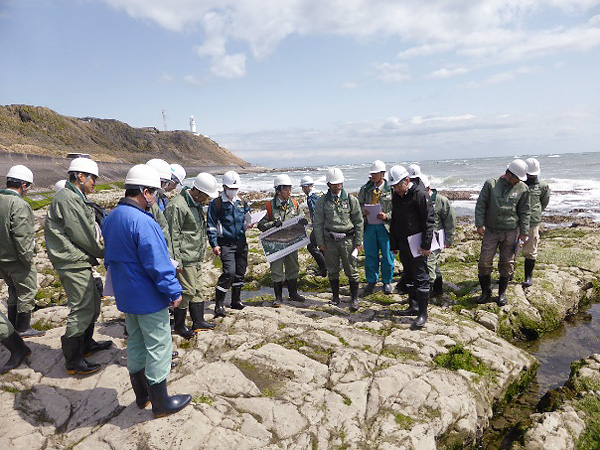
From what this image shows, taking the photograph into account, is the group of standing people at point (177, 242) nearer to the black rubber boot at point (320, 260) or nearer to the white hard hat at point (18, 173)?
the white hard hat at point (18, 173)

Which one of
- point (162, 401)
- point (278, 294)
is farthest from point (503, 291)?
point (162, 401)

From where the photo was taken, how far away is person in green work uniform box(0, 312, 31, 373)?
4.52 meters

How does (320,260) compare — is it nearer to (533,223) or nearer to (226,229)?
(226,229)

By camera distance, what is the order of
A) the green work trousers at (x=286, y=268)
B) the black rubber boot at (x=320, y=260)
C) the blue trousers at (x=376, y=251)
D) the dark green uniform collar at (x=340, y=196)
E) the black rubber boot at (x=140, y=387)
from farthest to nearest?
the black rubber boot at (x=320, y=260), the blue trousers at (x=376, y=251), the green work trousers at (x=286, y=268), the dark green uniform collar at (x=340, y=196), the black rubber boot at (x=140, y=387)

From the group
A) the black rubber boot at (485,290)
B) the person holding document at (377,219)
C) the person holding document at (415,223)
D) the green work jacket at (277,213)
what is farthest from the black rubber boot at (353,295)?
the black rubber boot at (485,290)

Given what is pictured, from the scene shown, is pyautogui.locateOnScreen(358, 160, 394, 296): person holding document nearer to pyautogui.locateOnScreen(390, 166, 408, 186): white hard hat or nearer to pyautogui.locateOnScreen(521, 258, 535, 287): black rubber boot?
pyautogui.locateOnScreen(390, 166, 408, 186): white hard hat

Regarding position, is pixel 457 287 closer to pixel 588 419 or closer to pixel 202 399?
pixel 588 419

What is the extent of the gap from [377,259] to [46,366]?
639cm

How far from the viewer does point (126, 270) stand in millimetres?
3506

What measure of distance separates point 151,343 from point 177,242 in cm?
A: 224

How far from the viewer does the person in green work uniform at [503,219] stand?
22.5 feet

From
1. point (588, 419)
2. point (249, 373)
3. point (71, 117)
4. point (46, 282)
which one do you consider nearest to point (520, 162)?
point (588, 419)

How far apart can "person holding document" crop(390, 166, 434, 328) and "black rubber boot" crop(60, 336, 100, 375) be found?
505cm

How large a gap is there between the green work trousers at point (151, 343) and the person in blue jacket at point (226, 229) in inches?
110
